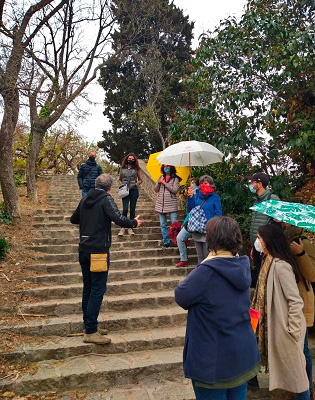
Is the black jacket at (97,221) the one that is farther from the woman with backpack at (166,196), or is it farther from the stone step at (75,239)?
the stone step at (75,239)

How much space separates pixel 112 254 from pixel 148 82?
56.7 ft

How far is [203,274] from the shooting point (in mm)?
1848

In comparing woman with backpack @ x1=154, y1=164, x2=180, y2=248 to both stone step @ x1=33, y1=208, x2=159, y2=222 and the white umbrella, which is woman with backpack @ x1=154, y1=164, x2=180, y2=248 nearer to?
the white umbrella

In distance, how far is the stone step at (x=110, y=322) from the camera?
4.00 meters

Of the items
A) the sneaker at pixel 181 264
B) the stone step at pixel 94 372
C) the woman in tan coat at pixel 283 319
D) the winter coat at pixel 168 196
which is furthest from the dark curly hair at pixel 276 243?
the winter coat at pixel 168 196

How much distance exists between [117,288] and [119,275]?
14.7 inches

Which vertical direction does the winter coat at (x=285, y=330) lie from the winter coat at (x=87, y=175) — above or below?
below

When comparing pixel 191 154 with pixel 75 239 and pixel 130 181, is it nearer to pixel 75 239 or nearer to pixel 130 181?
pixel 130 181

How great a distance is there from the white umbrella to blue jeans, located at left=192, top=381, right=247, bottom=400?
13.1ft

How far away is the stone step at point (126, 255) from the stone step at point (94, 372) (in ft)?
7.28

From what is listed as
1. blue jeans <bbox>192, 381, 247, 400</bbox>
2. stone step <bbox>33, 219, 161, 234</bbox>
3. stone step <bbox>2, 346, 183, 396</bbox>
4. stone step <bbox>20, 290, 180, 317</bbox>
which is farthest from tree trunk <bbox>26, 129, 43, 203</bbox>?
blue jeans <bbox>192, 381, 247, 400</bbox>

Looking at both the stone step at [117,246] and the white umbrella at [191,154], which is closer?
the white umbrella at [191,154]

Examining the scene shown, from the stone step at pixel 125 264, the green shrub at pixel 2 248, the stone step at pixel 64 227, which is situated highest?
the stone step at pixel 64 227

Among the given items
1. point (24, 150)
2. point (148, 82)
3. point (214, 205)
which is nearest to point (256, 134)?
point (214, 205)
